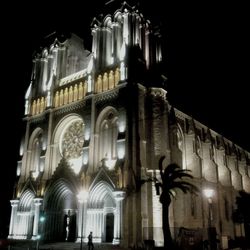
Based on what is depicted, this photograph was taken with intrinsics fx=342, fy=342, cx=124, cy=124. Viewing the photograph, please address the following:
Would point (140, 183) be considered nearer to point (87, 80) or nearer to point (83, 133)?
point (83, 133)

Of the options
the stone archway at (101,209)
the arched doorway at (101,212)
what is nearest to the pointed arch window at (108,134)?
the stone archway at (101,209)

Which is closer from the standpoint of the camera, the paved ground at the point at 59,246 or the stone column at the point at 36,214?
the paved ground at the point at 59,246

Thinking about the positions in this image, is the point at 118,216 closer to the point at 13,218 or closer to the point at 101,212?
the point at 101,212

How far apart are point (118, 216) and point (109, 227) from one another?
4.06 meters

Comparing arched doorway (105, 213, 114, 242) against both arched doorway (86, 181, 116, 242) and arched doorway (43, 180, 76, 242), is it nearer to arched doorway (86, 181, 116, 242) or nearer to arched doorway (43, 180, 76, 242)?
arched doorway (86, 181, 116, 242)

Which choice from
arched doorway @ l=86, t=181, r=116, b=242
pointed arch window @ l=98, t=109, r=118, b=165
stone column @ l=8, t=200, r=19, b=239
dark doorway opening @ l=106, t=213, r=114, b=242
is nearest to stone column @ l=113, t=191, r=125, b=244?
arched doorway @ l=86, t=181, r=116, b=242

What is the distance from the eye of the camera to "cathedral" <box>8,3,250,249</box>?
32.5 m

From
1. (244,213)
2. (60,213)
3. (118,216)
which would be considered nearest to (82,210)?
(118,216)

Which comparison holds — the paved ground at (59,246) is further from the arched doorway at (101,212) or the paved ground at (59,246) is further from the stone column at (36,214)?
the arched doorway at (101,212)

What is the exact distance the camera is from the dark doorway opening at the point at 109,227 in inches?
1330

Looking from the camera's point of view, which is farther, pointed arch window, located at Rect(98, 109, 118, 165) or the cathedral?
pointed arch window, located at Rect(98, 109, 118, 165)

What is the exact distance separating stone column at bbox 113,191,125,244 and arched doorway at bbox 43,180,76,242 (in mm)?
7553

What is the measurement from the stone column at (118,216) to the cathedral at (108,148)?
86 millimetres

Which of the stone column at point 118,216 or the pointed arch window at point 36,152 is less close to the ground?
the pointed arch window at point 36,152
